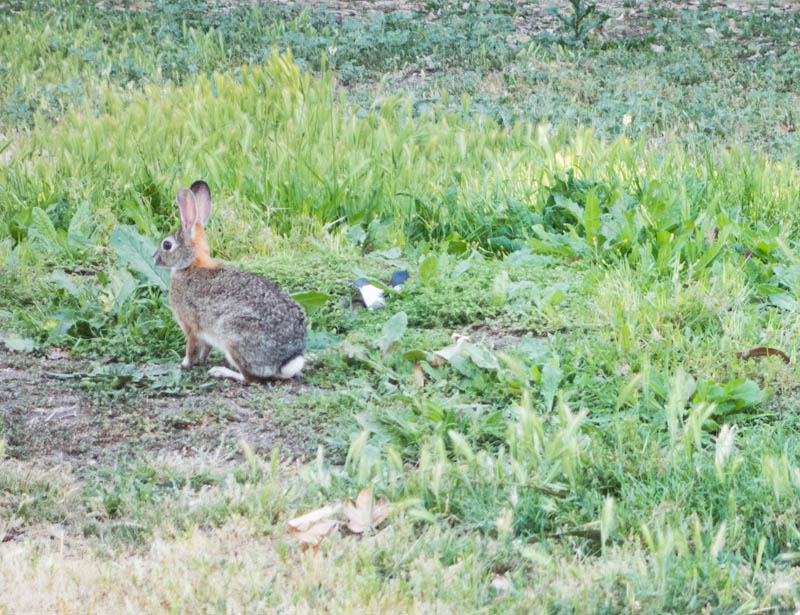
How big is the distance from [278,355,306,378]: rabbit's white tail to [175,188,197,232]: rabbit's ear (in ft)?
2.81

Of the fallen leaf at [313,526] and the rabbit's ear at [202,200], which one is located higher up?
the rabbit's ear at [202,200]

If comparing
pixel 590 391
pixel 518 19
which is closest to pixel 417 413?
pixel 590 391

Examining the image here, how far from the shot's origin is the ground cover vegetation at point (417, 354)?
3.02 metres

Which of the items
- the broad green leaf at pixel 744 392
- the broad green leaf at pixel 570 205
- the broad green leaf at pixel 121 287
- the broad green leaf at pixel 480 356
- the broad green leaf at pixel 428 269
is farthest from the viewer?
the broad green leaf at pixel 570 205

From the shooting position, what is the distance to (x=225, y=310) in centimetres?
Result: 460

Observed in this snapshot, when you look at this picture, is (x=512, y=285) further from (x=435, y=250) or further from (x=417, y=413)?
(x=417, y=413)

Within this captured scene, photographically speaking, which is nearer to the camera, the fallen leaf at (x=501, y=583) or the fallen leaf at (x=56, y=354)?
the fallen leaf at (x=501, y=583)

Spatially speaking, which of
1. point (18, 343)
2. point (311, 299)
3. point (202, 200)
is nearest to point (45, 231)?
point (18, 343)

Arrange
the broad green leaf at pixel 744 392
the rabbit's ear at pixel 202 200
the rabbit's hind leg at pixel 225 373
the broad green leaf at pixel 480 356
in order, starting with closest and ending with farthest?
1. the broad green leaf at pixel 744 392
2. the broad green leaf at pixel 480 356
3. the rabbit's hind leg at pixel 225 373
4. the rabbit's ear at pixel 202 200

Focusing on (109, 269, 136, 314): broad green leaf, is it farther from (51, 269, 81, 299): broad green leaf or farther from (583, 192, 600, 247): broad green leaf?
(583, 192, 600, 247): broad green leaf

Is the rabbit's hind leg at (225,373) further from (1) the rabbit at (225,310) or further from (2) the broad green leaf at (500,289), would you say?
(2) the broad green leaf at (500,289)

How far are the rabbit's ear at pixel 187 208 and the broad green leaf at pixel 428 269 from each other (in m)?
1.18

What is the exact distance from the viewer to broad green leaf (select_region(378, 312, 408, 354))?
4.73 m

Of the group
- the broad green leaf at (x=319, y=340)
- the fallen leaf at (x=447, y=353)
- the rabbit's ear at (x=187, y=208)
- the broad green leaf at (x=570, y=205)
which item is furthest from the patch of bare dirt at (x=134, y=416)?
the broad green leaf at (x=570, y=205)
